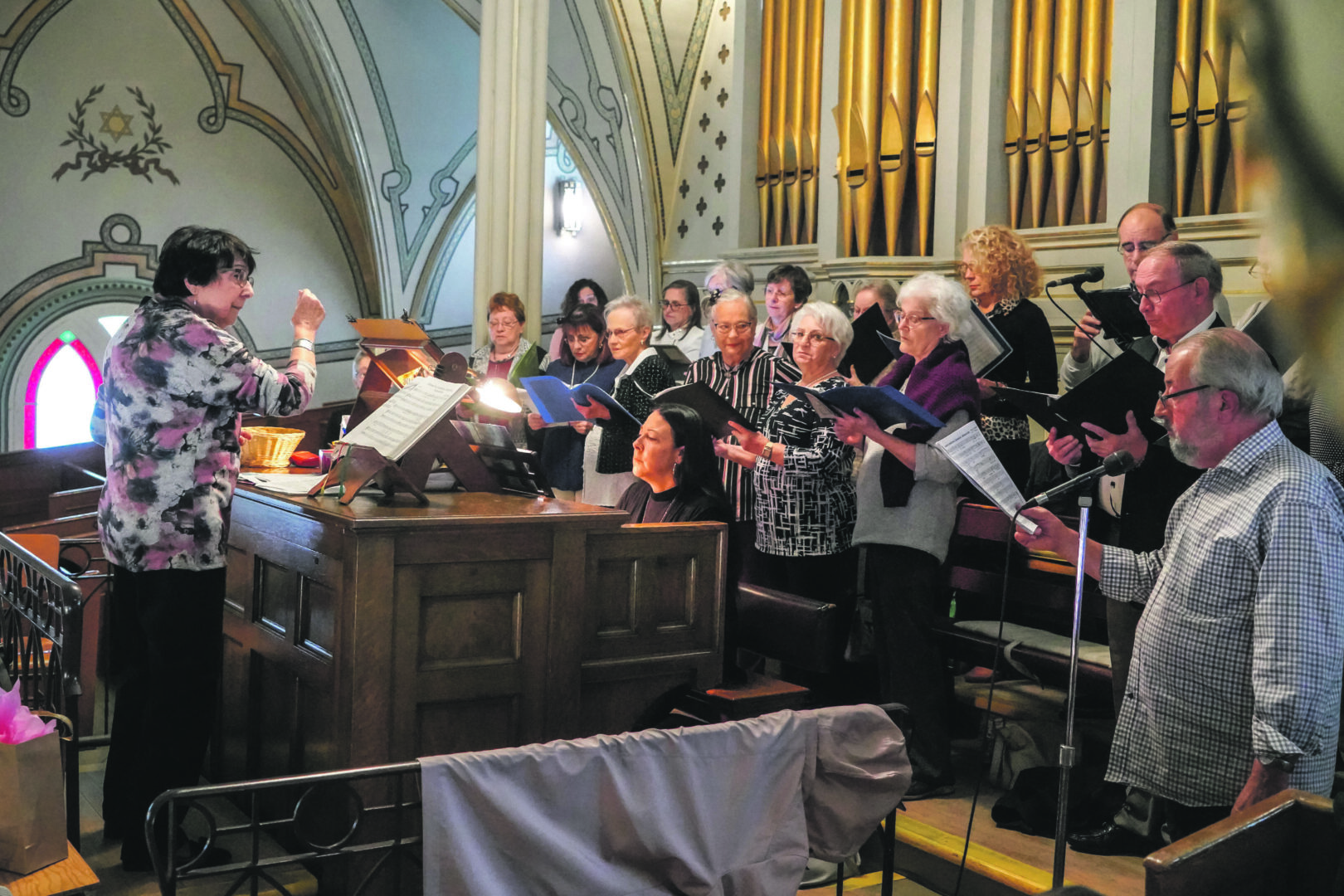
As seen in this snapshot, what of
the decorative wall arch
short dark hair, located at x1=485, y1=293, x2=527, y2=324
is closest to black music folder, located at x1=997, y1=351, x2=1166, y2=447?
short dark hair, located at x1=485, y1=293, x2=527, y2=324

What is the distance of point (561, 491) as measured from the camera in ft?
15.4

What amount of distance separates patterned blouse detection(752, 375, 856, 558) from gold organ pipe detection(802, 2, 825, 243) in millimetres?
3116

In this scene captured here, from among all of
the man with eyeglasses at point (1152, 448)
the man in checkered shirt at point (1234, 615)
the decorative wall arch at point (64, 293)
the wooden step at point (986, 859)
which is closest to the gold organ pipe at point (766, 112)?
the man with eyeglasses at point (1152, 448)

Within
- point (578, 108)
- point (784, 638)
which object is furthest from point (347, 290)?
point (784, 638)

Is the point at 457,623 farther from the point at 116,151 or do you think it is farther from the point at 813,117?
the point at 116,151

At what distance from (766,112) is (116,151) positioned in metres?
6.05

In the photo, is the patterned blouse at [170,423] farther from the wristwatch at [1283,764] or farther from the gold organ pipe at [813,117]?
the gold organ pipe at [813,117]

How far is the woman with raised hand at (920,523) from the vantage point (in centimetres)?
345

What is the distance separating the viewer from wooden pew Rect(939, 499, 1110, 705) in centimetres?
348

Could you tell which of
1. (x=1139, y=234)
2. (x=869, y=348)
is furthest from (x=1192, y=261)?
(x=869, y=348)

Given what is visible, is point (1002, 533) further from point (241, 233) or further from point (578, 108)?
point (241, 233)

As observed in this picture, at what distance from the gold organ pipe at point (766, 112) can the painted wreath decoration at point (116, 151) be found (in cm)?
584

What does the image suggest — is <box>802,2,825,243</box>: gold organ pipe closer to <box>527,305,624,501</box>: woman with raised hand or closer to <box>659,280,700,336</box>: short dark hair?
<box>659,280,700,336</box>: short dark hair

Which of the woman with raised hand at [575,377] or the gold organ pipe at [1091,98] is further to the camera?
the gold organ pipe at [1091,98]
